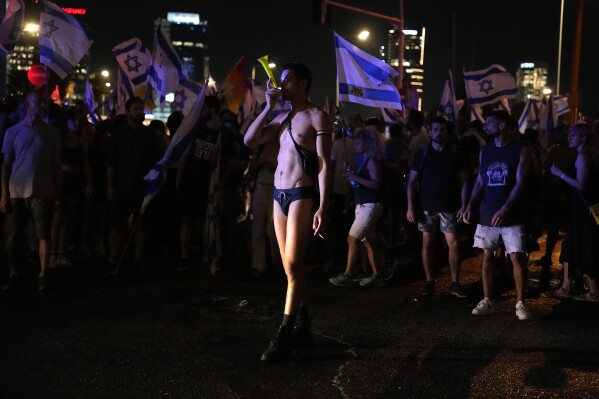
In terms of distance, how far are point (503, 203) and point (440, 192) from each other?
3.63 feet

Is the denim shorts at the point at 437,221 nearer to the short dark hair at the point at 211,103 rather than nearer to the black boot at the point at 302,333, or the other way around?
the black boot at the point at 302,333

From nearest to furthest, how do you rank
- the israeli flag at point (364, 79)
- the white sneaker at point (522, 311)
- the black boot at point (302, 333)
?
1. the black boot at point (302, 333)
2. the white sneaker at point (522, 311)
3. the israeli flag at point (364, 79)

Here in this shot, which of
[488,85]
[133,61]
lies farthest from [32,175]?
[488,85]

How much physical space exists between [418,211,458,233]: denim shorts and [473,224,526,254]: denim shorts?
2.48ft

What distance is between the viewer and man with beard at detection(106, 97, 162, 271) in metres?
9.68

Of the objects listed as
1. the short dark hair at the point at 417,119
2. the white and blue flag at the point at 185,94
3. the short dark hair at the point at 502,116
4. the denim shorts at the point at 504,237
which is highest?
the white and blue flag at the point at 185,94

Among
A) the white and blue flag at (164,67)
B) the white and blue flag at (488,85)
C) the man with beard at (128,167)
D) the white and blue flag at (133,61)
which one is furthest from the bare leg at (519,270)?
the white and blue flag at (488,85)

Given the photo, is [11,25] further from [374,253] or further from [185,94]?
[374,253]

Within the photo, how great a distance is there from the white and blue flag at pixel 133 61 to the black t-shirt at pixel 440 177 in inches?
325

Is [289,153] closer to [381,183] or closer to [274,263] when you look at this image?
[381,183]

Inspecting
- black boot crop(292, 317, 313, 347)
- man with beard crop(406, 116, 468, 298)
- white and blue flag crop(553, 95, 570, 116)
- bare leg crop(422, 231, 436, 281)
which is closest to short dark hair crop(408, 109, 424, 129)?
man with beard crop(406, 116, 468, 298)

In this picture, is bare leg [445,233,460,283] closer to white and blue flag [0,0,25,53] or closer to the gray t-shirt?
the gray t-shirt

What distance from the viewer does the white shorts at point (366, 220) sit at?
29.5ft

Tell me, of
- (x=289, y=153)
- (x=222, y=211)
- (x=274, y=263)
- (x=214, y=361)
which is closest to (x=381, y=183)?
(x=274, y=263)
